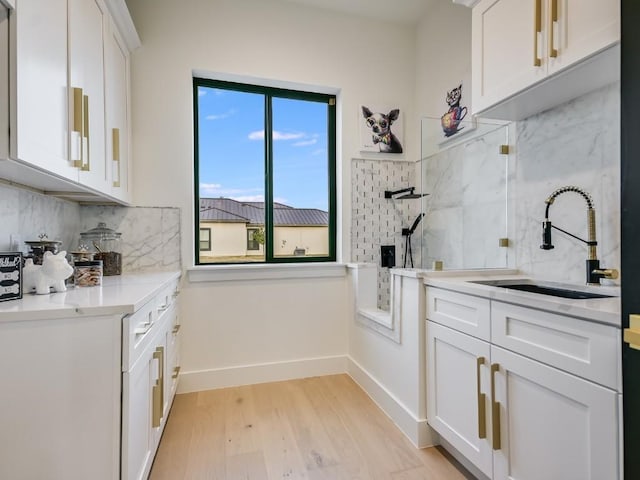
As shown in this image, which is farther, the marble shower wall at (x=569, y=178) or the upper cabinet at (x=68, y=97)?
the marble shower wall at (x=569, y=178)

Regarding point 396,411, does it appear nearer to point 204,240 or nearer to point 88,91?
point 204,240

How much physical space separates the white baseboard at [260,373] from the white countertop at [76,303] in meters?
1.22

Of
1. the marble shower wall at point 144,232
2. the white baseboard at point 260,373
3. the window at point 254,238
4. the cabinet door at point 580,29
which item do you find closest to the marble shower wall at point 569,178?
the cabinet door at point 580,29

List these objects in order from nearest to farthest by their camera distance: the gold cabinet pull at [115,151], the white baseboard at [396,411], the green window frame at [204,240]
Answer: the white baseboard at [396,411], the gold cabinet pull at [115,151], the green window frame at [204,240]

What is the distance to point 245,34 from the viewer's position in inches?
101

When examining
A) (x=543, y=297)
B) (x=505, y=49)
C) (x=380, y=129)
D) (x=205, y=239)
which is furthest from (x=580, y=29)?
(x=205, y=239)

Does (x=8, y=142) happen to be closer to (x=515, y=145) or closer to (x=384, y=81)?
(x=515, y=145)

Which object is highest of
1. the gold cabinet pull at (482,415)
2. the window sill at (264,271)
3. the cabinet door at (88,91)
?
the cabinet door at (88,91)

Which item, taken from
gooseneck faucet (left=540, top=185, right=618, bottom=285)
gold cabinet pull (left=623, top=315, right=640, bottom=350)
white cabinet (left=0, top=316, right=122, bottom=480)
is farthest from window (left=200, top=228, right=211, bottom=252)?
gold cabinet pull (left=623, top=315, right=640, bottom=350)

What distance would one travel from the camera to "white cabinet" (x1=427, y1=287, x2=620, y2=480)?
3.17ft

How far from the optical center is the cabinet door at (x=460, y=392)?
1.38m

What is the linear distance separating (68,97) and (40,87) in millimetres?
224

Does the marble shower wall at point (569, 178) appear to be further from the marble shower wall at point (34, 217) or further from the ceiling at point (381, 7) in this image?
the marble shower wall at point (34, 217)

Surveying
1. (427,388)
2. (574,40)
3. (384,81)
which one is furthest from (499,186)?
(384,81)
